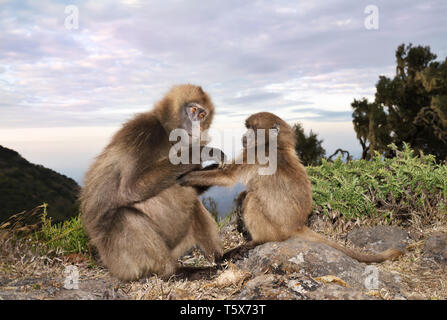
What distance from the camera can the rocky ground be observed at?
4.12 metres

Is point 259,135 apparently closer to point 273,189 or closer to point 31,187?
point 273,189

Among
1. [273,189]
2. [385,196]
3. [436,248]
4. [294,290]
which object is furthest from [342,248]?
[385,196]

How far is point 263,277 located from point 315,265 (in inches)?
38.5

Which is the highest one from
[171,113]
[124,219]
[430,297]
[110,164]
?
[171,113]

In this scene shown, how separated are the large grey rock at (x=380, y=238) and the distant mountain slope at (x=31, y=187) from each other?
206 inches

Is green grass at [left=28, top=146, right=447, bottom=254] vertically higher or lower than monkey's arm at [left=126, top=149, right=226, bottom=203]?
lower

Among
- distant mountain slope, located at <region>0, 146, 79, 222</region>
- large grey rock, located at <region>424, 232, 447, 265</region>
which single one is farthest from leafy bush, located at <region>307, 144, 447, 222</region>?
distant mountain slope, located at <region>0, 146, 79, 222</region>

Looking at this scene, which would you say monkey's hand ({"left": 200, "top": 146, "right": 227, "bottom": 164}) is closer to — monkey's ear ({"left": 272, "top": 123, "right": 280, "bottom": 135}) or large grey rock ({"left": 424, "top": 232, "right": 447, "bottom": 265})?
monkey's ear ({"left": 272, "top": 123, "right": 280, "bottom": 135})

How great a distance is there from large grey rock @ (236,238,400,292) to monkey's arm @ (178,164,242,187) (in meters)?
1.00

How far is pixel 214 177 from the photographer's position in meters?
A: 4.99
